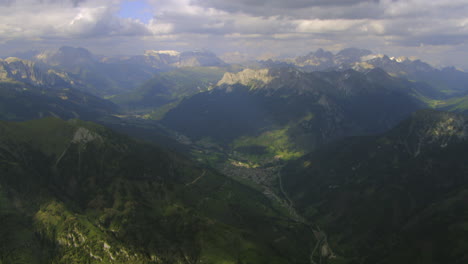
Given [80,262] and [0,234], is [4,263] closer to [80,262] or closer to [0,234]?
[0,234]

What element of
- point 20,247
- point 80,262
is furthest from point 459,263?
point 20,247

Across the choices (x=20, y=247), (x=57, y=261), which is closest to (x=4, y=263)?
(x=20, y=247)

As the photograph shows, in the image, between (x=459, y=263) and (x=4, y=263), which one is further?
(x=459, y=263)

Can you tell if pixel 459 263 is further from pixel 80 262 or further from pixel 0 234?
pixel 0 234

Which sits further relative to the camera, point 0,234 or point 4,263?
point 0,234

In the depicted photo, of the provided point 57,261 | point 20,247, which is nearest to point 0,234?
point 20,247

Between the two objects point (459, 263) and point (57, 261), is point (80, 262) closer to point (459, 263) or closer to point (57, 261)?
point (57, 261)

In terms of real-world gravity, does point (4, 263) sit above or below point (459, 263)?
above
